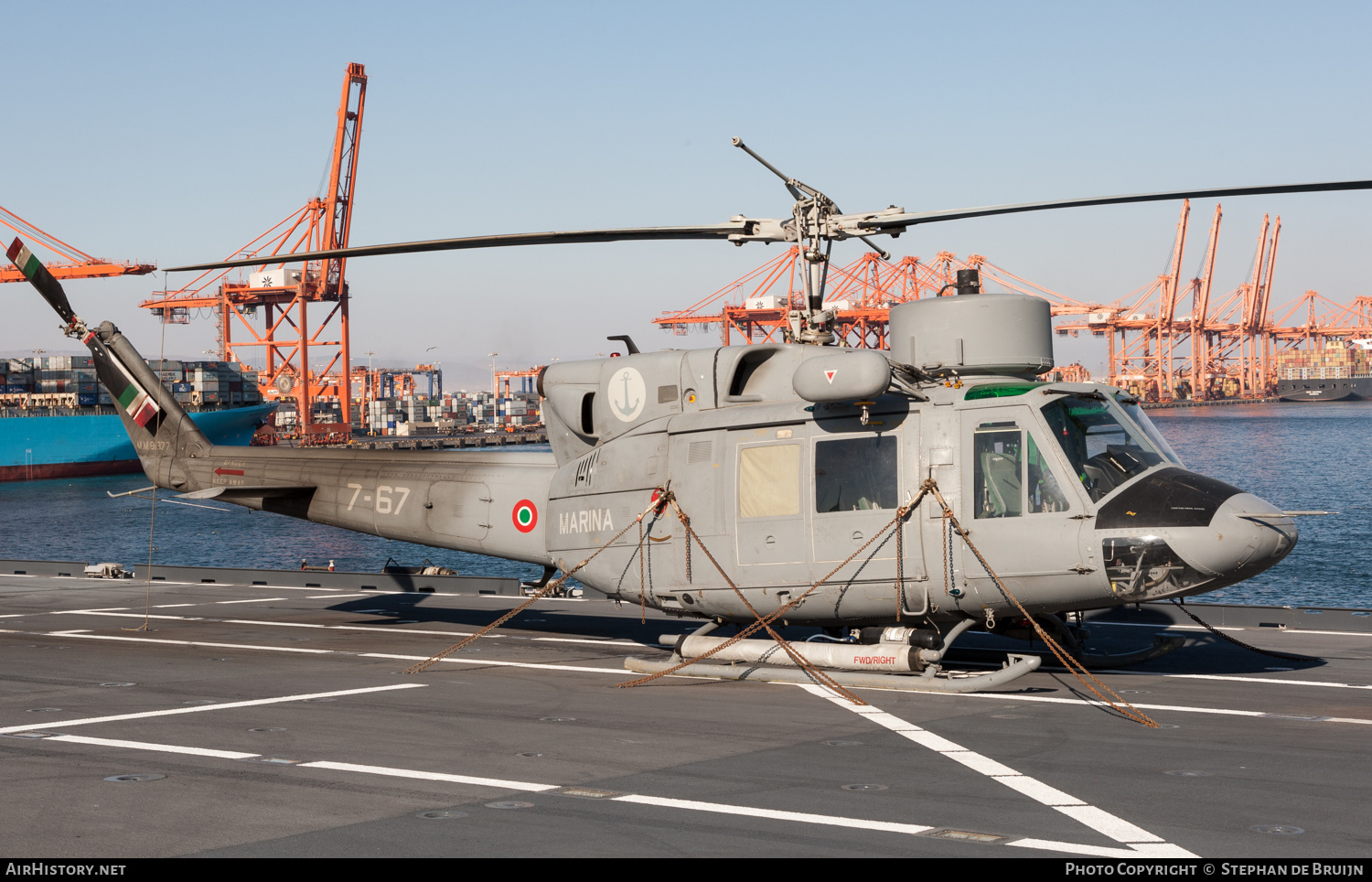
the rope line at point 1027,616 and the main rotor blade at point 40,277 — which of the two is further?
the main rotor blade at point 40,277

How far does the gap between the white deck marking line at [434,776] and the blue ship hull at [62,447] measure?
96512 millimetres

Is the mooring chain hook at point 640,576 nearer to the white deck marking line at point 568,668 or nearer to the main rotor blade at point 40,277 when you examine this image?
the white deck marking line at point 568,668

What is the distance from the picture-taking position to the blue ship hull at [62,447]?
3752 inches

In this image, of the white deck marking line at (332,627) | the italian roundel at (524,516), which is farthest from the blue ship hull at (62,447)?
the italian roundel at (524,516)

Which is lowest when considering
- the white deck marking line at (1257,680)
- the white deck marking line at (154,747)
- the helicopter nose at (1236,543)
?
the white deck marking line at (1257,680)

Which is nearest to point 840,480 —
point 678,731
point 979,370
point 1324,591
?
point 979,370

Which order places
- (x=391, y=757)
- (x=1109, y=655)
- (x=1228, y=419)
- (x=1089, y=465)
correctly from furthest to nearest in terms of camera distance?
(x=1228, y=419)
(x=1109, y=655)
(x=1089, y=465)
(x=391, y=757)

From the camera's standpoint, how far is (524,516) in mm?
15320

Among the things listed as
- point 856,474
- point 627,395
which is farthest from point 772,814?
point 627,395

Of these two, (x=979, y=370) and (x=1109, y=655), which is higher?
(x=979, y=370)

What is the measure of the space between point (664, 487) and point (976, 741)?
5.09m

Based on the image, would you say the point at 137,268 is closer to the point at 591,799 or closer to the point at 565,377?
the point at 565,377

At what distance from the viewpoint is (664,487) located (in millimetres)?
13555

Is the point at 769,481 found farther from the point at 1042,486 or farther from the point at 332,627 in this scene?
the point at 332,627
